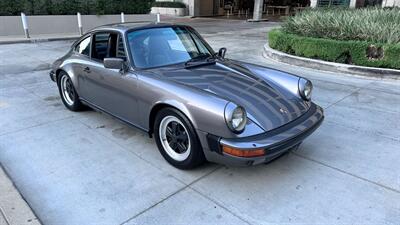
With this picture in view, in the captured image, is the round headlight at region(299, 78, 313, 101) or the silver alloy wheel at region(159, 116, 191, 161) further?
the round headlight at region(299, 78, 313, 101)

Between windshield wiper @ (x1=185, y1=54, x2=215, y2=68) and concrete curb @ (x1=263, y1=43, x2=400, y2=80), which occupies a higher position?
windshield wiper @ (x1=185, y1=54, x2=215, y2=68)

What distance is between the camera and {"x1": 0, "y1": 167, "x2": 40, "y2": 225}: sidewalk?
98.4 inches

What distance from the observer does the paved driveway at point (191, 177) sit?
2.64m

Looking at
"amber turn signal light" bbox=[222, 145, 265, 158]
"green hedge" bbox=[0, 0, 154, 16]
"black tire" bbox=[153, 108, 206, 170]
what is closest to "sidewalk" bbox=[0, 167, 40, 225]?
"black tire" bbox=[153, 108, 206, 170]

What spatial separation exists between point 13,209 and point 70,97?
2609mm

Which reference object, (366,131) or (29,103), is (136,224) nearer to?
(366,131)

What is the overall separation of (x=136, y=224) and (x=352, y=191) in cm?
192

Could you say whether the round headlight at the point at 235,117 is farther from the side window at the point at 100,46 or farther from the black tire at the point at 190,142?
the side window at the point at 100,46

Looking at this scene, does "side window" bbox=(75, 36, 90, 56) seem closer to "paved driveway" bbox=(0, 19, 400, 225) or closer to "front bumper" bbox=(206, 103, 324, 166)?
"paved driveway" bbox=(0, 19, 400, 225)

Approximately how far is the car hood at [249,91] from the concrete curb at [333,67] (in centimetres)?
415

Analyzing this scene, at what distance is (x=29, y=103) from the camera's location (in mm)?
5348

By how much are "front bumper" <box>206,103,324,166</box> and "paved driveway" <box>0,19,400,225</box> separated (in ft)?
1.19

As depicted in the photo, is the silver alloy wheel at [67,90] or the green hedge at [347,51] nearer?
the silver alloy wheel at [67,90]

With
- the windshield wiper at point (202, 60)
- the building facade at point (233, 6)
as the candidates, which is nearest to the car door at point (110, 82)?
the windshield wiper at point (202, 60)
